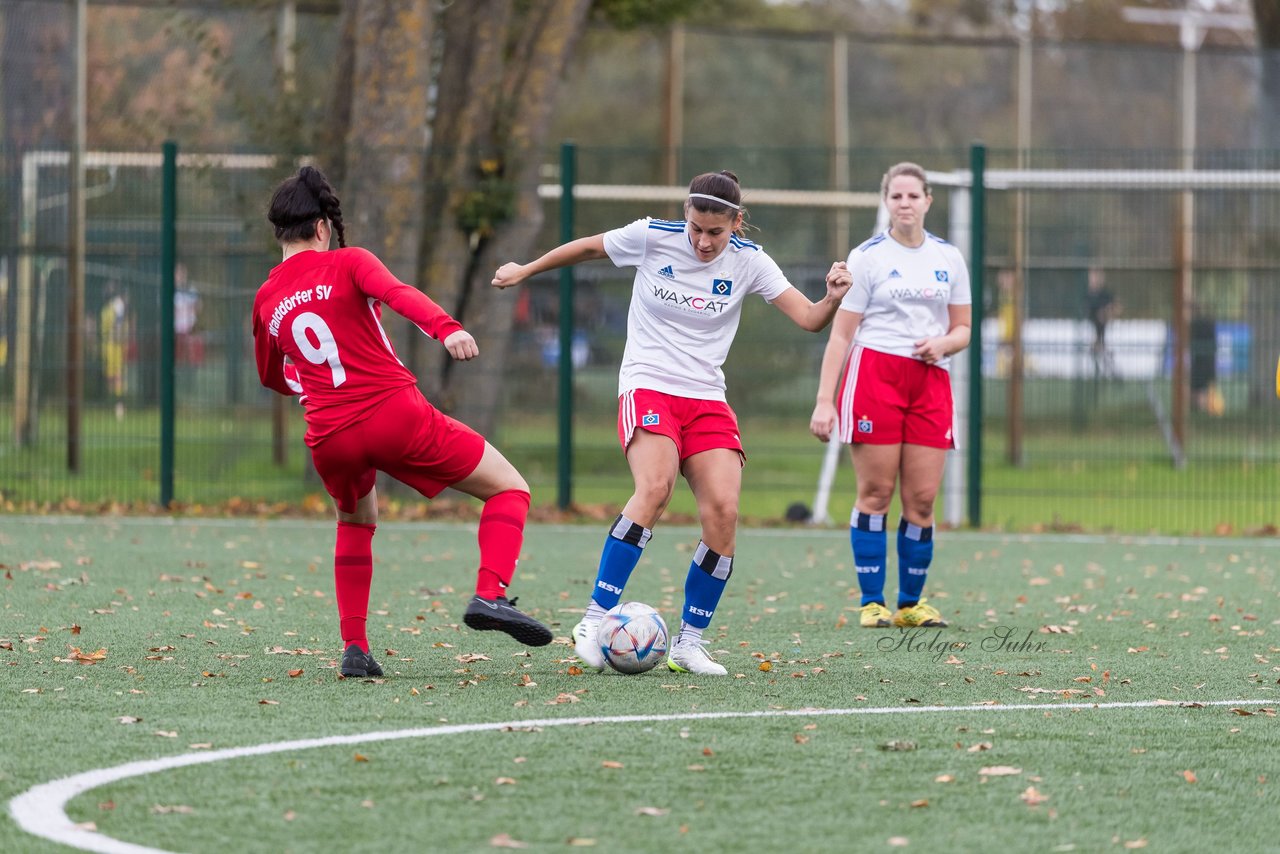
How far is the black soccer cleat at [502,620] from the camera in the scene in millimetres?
6035

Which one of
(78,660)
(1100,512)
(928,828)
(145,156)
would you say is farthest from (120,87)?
(928,828)

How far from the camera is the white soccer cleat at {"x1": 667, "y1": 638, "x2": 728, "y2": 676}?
21.8 ft

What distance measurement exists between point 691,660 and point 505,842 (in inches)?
105

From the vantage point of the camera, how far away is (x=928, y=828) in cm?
425

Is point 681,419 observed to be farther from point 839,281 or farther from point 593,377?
point 593,377

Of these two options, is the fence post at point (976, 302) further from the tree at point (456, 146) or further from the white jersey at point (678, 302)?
the white jersey at point (678, 302)

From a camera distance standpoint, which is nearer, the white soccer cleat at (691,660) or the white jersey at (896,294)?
the white soccer cleat at (691,660)

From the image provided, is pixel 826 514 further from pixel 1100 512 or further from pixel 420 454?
pixel 420 454

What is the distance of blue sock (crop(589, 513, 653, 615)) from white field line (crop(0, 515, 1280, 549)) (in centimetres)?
652

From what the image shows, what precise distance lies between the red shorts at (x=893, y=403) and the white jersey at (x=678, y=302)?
1628 millimetres

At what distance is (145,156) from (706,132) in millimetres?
15234

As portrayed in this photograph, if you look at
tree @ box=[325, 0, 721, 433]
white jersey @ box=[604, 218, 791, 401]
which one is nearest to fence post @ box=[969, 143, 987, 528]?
tree @ box=[325, 0, 721, 433]

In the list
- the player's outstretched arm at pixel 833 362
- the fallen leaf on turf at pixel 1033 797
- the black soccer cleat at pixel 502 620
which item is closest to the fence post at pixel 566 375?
the player's outstretched arm at pixel 833 362

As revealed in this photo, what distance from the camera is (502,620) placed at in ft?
19.8
